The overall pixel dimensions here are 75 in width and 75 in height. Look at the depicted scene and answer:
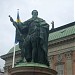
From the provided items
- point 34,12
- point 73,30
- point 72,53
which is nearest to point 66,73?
point 72,53

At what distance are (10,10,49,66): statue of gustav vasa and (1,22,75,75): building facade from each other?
2968 centimetres

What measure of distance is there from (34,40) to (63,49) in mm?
32503

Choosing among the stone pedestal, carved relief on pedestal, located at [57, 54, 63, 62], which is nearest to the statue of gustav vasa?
the stone pedestal

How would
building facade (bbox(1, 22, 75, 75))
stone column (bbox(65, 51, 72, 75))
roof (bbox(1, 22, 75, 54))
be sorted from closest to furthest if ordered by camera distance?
stone column (bbox(65, 51, 72, 75)), building facade (bbox(1, 22, 75, 75)), roof (bbox(1, 22, 75, 54))

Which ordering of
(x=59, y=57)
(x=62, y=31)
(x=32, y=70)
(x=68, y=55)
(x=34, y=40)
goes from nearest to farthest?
1. (x=32, y=70)
2. (x=34, y=40)
3. (x=68, y=55)
4. (x=59, y=57)
5. (x=62, y=31)

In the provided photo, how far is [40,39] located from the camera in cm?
1471

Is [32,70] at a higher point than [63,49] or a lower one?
lower

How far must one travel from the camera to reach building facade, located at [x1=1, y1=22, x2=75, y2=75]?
4508 centimetres

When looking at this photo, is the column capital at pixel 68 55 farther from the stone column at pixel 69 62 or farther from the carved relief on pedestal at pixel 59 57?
the carved relief on pedestal at pixel 59 57

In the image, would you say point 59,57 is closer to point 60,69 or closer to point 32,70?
point 60,69

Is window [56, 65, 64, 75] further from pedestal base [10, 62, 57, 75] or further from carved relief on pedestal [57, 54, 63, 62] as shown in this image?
pedestal base [10, 62, 57, 75]

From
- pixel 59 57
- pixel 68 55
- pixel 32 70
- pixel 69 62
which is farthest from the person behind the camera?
pixel 59 57

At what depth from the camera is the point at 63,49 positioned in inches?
1843

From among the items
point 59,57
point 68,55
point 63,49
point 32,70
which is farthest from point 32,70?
point 59,57
